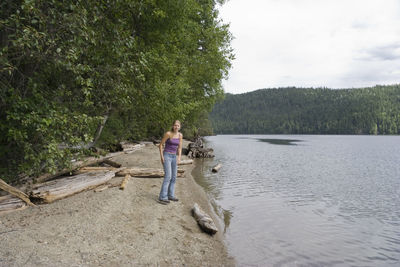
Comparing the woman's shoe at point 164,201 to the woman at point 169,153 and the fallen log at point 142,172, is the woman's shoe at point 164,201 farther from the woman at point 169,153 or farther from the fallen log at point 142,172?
the fallen log at point 142,172

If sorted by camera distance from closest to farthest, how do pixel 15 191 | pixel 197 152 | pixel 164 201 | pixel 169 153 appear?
1. pixel 15 191
2. pixel 169 153
3. pixel 164 201
4. pixel 197 152

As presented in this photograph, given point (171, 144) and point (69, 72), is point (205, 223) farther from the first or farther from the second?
point (69, 72)

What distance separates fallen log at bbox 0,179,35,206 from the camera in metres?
6.77

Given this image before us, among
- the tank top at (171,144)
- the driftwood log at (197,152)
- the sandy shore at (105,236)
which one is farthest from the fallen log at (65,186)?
the driftwood log at (197,152)

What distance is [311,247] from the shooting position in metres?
7.57

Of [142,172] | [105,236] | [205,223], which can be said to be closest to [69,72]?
[105,236]

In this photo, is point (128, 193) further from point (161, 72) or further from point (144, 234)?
point (161, 72)

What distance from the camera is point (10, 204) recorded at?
6.93 m

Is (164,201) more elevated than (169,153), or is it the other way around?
(169,153)

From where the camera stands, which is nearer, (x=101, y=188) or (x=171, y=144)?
(x=171, y=144)

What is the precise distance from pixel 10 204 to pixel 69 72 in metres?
4.17

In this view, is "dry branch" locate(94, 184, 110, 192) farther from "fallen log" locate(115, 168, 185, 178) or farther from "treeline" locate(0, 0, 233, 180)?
"fallen log" locate(115, 168, 185, 178)

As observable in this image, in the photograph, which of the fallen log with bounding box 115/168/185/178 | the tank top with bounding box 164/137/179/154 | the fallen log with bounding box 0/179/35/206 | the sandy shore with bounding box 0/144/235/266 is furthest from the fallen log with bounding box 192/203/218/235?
the fallen log with bounding box 0/179/35/206

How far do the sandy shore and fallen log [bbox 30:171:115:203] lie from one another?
287 millimetres
